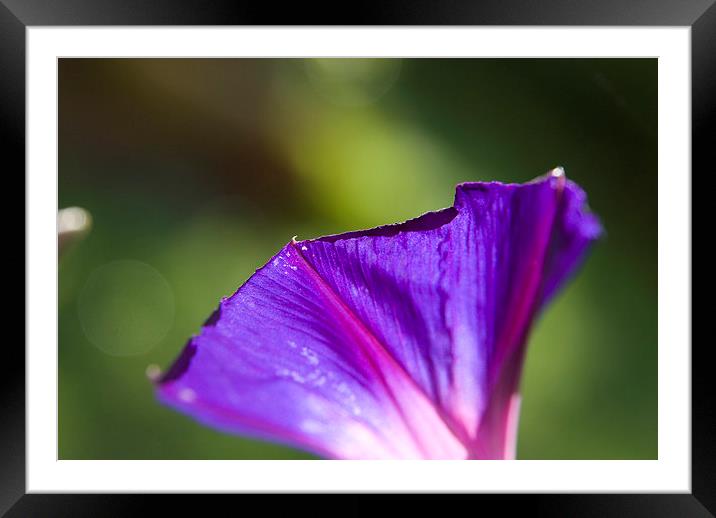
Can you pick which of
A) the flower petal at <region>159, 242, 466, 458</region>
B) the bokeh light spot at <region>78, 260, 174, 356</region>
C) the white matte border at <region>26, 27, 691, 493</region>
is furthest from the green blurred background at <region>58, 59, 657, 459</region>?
the flower petal at <region>159, 242, 466, 458</region>

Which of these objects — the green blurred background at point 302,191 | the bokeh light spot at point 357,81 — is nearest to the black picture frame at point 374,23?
the green blurred background at point 302,191

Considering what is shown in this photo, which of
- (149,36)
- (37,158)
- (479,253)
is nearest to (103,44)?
(149,36)

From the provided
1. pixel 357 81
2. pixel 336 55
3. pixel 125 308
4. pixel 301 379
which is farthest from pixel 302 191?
pixel 301 379

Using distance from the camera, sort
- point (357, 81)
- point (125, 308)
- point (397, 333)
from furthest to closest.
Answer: point (357, 81)
point (125, 308)
point (397, 333)

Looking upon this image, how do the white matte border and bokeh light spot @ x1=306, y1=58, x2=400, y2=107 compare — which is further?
bokeh light spot @ x1=306, y1=58, x2=400, y2=107

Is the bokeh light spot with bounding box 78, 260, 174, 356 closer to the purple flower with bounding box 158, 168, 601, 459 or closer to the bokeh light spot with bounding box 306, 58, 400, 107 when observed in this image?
the bokeh light spot with bounding box 306, 58, 400, 107

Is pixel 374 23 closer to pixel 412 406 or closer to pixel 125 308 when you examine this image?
pixel 412 406

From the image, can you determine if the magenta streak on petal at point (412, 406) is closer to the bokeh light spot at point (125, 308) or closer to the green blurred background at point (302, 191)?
the green blurred background at point (302, 191)
